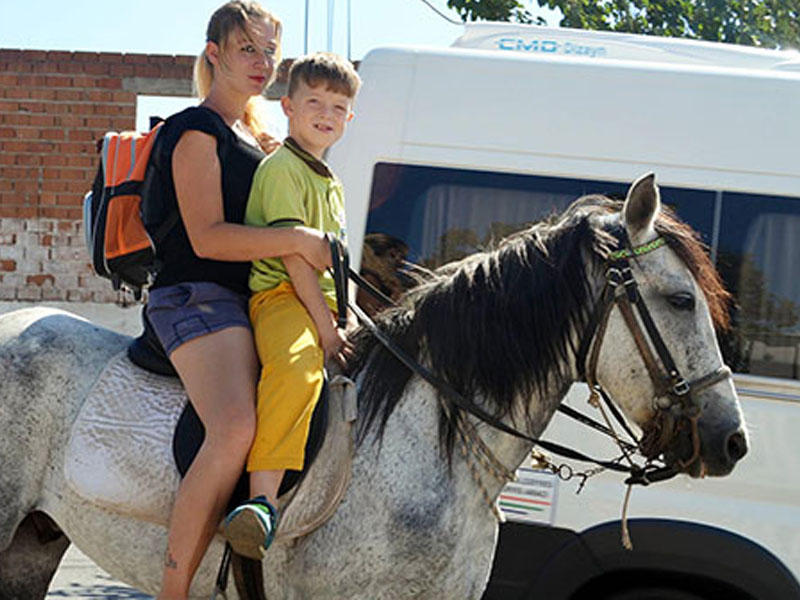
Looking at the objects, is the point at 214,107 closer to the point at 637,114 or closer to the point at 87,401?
the point at 87,401

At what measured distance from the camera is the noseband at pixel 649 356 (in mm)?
3154

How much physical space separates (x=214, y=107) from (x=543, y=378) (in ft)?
4.42

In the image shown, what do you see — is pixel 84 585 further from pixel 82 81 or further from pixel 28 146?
pixel 82 81

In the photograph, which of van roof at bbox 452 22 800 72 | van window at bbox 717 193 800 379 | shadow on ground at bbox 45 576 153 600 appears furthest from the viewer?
shadow on ground at bbox 45 576 153 600

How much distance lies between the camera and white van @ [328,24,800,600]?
4.61m

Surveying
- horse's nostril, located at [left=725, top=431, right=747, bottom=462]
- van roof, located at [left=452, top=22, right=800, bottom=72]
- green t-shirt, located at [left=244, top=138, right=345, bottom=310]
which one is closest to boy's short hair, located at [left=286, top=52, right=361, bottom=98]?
green t-shirt, located at [left=244, top=138, right=345, bottom=310]

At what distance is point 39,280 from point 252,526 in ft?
22.1

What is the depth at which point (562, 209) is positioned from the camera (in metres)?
4.79

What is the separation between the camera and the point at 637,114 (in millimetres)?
4797

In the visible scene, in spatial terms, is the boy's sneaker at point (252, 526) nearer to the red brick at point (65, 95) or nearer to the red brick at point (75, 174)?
the red brick at point (75, 174)

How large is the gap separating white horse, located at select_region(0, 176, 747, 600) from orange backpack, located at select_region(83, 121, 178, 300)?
340mm

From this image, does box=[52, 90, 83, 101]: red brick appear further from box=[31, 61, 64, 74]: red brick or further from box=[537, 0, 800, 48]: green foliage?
box=[537, 0, 800, 48]: green foliage

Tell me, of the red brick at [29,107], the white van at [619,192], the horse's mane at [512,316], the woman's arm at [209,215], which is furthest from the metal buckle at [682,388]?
the red brick at [29,107]

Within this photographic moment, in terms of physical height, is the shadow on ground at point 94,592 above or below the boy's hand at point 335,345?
below
